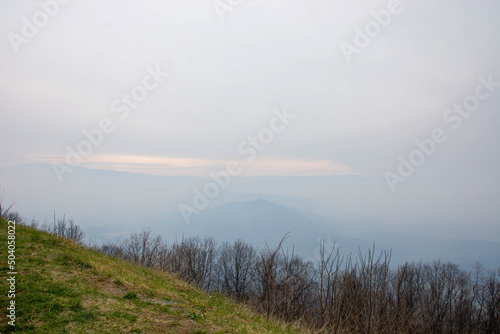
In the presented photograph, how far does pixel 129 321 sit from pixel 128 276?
3.74 meters

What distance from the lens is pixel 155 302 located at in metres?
8.09

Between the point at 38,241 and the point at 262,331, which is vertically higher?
the point at 38,241

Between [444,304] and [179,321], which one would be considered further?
[444,304]

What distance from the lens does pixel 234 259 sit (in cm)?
7281

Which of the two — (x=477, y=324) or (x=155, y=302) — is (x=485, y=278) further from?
(x=155, y=302)

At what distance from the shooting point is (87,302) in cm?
694

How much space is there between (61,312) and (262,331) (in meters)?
4.97

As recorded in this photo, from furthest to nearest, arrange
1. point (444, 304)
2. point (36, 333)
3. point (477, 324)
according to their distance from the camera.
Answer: point (444, 304) < point (477, 324) < point (36, 333)

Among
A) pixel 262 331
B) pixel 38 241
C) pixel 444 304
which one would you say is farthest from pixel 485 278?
pixel 38 241

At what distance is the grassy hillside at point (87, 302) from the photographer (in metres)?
6.03

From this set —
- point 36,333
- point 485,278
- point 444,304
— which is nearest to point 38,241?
point 36,333

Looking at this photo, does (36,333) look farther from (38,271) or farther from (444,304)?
(444,304)

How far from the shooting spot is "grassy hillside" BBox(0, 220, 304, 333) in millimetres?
6027

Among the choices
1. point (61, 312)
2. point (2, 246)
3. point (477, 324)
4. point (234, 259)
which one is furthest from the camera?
point (234, 259)
